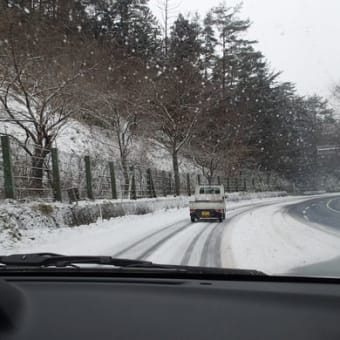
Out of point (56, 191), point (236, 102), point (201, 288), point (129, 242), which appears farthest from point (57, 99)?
point (236, 102)

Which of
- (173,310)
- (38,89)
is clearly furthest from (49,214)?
(173,310)

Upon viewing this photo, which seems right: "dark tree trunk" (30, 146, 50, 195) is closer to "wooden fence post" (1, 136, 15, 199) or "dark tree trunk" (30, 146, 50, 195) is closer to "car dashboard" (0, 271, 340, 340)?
"wooden fence post" (1, 136, 15, 199)

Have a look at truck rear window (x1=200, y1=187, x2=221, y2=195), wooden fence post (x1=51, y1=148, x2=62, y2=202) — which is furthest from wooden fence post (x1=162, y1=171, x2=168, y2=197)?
wooden fence post (x1=51, y1=148, x2=62, y2=202)

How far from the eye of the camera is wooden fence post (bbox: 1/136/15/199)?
12984 mm

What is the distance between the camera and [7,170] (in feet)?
42.8

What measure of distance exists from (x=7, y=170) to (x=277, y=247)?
25.3 feet

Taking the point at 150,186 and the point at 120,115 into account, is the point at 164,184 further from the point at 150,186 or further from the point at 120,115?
the point at 120,115

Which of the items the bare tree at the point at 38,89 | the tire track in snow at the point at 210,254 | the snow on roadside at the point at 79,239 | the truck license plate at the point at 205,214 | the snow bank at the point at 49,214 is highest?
the bare tree at the point at 38,89

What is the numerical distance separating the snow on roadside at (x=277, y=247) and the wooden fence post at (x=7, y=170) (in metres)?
6.20

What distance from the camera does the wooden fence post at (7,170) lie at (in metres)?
13.0

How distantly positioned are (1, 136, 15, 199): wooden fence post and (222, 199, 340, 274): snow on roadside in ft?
20.3

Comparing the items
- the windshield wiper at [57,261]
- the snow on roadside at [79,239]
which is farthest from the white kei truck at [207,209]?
the windshield wiper at [57,261]

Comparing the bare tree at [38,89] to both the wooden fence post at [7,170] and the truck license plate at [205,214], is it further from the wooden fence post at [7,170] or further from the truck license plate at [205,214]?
the truck license plate at [205,214]

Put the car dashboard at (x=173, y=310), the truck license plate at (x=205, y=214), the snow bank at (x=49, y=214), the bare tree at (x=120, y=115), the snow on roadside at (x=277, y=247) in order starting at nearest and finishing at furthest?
1. the car dashboard at (x=173, y=310)
2. the snow on roadside at (x=277, y=247)
3. the snow bank at (x=49, y=214)
4. the truck license plate at (x=205, y=214)
5. the bare tree at (x=120, y=115)
